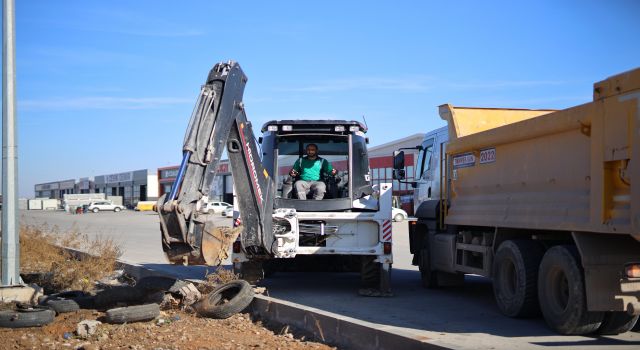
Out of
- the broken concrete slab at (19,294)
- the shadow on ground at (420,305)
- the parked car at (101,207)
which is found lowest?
the parked car at (101,207)

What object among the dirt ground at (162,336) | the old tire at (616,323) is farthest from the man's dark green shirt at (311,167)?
the old tire at (616,323)

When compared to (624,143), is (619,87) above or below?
above

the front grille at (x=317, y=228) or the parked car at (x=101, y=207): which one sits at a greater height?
the front grille at (x=317, y=228)

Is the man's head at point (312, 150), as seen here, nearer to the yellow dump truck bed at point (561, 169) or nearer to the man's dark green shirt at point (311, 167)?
the man's dark green shirt at point (311, 167)

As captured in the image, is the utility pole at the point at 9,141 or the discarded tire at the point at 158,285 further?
the utility pole at the point at 9,141

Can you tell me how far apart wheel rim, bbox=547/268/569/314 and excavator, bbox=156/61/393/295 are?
3.26 m

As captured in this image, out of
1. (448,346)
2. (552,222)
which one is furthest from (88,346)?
(552,222)

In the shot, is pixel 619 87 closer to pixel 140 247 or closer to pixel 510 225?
pixel 510 225

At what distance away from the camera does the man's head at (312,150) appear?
38.5ft

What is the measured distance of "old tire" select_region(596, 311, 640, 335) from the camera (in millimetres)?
7324

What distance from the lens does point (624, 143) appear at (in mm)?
6340

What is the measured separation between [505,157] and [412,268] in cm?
747

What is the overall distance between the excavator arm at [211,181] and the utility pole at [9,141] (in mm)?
3729

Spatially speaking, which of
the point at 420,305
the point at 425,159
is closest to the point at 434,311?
the point at 420,305
